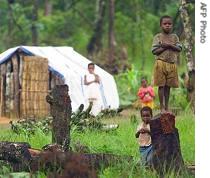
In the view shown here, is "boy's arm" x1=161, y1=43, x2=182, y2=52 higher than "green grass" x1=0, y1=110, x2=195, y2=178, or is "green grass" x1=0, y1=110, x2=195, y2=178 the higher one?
"boy's arm" x1=161, y1=43, x2=182, y2=52

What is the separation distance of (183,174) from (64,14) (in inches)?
1302

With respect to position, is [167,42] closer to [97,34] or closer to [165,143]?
[165,143]

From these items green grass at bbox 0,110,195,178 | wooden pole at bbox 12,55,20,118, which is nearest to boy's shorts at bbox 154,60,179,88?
green grass at bbox 0,110,195,178

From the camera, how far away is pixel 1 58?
18453 millimetres

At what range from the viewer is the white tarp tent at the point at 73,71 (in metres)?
18.0

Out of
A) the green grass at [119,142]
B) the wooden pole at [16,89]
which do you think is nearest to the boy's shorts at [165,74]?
the green grass at [119,142]

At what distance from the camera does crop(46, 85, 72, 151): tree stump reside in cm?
915

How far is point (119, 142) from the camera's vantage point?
1063 centimetres

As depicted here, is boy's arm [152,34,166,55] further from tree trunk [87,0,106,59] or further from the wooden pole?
tree trunk [87,0,106,59]

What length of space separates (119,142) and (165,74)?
1868mm

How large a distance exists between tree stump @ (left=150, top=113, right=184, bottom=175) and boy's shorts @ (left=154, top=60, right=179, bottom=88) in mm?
3009

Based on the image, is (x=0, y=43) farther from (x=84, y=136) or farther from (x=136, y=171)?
(x=136, y=171)

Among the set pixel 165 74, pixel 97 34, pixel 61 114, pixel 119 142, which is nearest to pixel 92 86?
pixel 165 74

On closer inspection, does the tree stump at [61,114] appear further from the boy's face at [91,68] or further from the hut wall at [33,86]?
the hut wall at [33,86]
